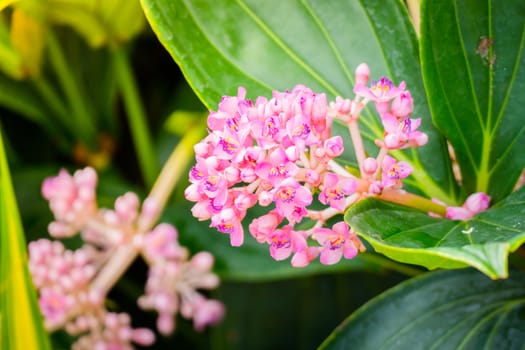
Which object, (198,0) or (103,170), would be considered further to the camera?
(103,170)

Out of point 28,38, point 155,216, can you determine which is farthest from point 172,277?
point 28,38

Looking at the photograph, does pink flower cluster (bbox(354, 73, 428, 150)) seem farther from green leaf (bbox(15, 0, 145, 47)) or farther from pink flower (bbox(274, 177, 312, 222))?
green leaf (bbox(15, 0, 145, 47))

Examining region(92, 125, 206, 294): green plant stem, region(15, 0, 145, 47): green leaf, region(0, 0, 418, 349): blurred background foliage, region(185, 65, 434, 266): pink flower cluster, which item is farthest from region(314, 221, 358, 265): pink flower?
region(15, 0, 145, 47): green leaf

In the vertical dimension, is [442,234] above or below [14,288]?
below

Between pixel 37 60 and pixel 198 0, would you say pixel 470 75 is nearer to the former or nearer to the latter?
pixel 198 0

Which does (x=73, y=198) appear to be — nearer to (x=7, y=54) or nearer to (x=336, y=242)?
(x=7, y=54)

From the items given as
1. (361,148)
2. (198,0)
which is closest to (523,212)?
(361,148)
